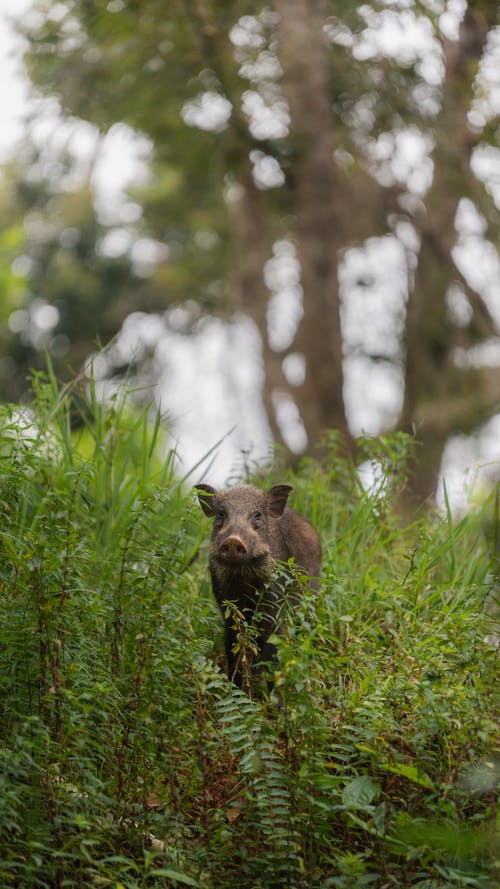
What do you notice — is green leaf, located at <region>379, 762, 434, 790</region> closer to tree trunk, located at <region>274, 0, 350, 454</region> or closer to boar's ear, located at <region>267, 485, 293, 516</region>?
boar's ear, located at <region>267, 485, 293, 516</region>

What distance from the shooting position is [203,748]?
11.7ft

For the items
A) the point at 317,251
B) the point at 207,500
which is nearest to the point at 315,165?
the point at 317,251

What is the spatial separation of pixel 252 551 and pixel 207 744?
4.68 feet

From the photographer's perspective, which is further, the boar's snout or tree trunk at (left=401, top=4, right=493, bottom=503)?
tree trunk at (left=401, top=4, right=493, bottom=503)

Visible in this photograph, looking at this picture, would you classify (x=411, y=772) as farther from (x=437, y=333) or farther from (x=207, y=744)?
(x=437, y=333)

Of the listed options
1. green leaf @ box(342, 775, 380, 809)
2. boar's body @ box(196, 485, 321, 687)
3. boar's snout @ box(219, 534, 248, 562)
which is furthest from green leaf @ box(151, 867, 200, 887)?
boar's snout @ box(219, 534, 248, 562)

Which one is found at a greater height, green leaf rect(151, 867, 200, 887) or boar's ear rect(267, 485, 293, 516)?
boar's ear rect(267, 485, 293, 516)

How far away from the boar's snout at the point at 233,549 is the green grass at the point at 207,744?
319mm

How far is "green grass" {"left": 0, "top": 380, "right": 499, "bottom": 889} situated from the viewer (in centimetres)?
340

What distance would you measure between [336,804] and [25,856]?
43.0 inches

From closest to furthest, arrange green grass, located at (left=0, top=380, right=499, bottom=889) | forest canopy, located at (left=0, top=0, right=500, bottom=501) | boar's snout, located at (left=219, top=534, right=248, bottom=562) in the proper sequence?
1. green grass, located at (left=0, top=380, right=499, bottom=889)
2. boar's snout, located at (left=219, top=534, right=248, bottom=562)
3. forest canopy, located at (left=0, top=0, right=500, bottom=501)

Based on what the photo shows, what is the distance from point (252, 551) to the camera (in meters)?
4.89

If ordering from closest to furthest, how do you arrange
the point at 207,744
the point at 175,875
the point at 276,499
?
the point at 175,875 → the point at 207,744 → the point at 276,499

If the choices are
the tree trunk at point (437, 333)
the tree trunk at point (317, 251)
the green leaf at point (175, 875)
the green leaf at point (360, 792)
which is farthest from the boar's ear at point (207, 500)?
the tree trunk at point (437, 333)
